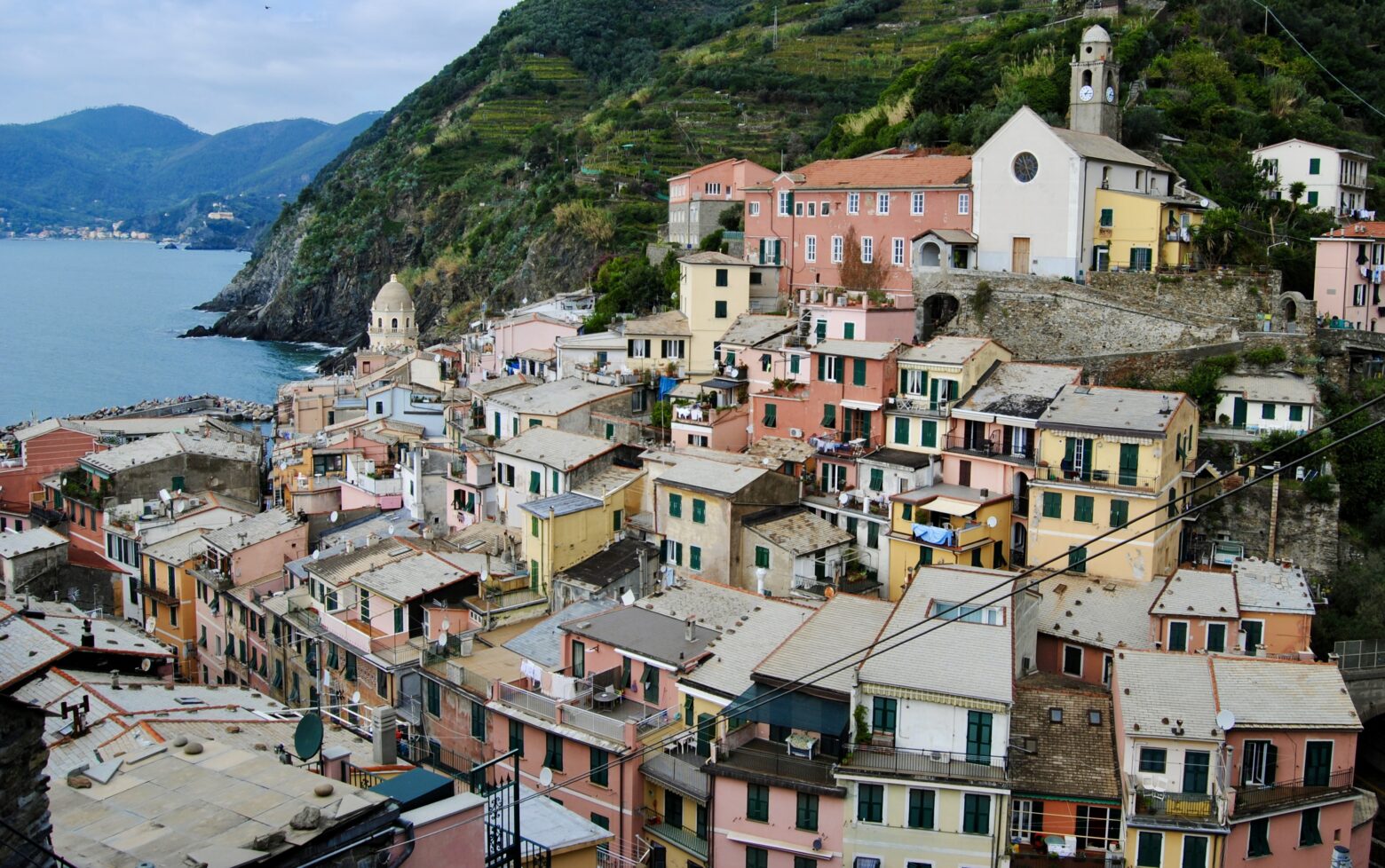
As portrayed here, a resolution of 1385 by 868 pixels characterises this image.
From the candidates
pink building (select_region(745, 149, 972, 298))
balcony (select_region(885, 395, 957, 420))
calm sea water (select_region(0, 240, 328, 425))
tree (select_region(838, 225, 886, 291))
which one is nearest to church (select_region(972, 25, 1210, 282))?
pink building (select_region(745, 149, 972, 298))

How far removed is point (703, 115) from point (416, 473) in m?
54.4

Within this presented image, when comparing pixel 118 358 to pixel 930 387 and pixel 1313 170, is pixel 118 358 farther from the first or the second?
pixel 1313 170

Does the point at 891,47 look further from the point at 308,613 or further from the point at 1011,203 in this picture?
the point at 308,613

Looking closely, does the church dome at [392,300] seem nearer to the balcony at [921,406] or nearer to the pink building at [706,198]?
the pink building at [706,198]

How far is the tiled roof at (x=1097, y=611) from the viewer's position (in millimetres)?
25242

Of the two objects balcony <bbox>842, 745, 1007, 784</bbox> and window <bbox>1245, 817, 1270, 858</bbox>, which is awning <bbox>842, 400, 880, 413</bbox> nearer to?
balcony <bbox>842, 745, 1007, 784</bbox>

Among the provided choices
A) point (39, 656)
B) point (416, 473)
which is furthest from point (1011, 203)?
point (39, 656)

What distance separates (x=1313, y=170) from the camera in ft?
145

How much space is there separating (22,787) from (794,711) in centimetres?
1311

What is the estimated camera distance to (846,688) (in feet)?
68.1

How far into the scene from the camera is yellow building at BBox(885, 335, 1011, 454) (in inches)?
1259

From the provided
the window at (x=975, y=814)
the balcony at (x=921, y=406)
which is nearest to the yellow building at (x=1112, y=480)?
the balcony at (x=921, y=406)

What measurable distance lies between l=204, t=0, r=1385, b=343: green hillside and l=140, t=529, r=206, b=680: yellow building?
2380 cm

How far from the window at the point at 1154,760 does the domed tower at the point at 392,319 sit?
63.3m
